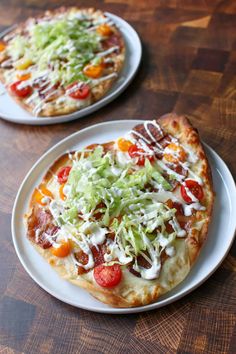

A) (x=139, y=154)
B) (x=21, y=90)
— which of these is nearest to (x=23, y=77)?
(x=21, y=90)

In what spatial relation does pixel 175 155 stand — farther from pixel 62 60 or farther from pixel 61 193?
pixel 62 60

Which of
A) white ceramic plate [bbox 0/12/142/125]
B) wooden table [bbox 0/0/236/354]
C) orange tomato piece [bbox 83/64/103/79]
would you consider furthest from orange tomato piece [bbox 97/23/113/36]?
orange tomato piece [bbox 83/64/103/79]

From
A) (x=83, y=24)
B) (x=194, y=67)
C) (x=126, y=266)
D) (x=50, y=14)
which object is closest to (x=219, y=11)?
(x=194, y=67)

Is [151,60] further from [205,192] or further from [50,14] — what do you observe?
[205,192]

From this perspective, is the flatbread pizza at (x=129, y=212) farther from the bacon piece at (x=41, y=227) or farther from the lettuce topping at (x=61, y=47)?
the lettuce topping at (x=61, y=47)

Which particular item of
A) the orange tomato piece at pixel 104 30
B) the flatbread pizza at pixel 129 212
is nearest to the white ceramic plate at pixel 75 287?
the flatbread pizza at pixel 129 212
